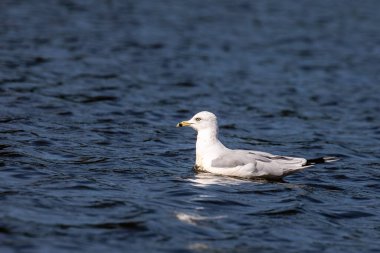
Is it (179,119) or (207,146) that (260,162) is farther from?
(179,119)

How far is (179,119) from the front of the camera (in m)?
16.6

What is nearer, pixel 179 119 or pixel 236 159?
pixel 236 159

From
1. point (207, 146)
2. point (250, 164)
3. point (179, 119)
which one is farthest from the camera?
point (179, 119)

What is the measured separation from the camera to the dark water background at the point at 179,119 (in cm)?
926

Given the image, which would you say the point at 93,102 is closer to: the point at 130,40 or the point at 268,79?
the point at 268,79

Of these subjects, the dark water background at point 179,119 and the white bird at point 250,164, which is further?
the white bird at point 250,164

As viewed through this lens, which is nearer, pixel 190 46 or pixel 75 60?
pixel 75 60

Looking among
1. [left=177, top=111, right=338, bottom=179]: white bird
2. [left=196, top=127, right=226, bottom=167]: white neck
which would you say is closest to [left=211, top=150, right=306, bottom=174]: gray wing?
[left=177, top=111, right=338, bottom=179]: white bird

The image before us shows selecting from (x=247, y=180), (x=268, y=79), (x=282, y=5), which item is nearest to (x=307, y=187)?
(x=247, y=180)

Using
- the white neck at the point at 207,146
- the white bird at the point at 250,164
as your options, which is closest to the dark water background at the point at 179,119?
the white bird at the point at 250,164

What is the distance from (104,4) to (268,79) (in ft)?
33.3

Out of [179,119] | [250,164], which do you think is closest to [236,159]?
[250,164]

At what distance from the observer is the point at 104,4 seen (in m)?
29.7

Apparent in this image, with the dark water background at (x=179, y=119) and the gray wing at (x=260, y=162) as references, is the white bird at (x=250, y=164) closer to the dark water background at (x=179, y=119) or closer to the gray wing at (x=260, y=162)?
the gray wing at (x=260, y=162)
